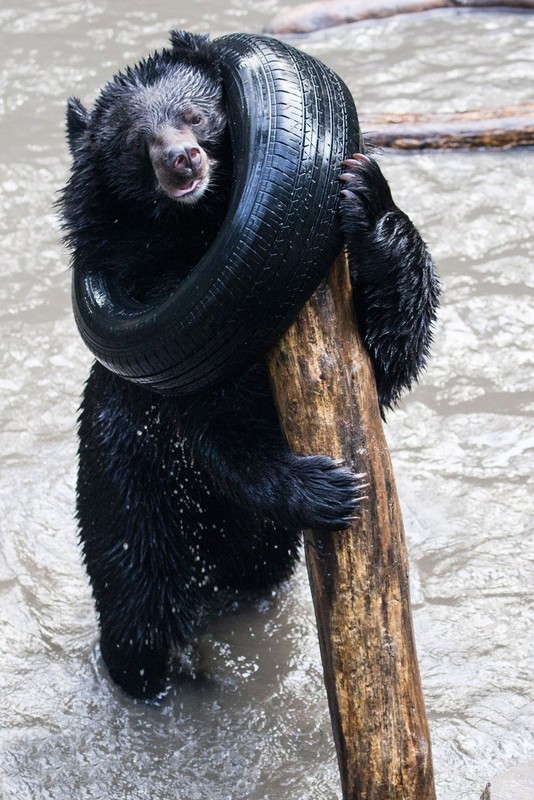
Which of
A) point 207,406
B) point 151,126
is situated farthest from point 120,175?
point 207,406

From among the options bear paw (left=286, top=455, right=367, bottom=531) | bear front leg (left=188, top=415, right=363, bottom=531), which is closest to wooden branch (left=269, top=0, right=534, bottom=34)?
A: bear front leg (left=188, top=415, right=363, bottom=531)

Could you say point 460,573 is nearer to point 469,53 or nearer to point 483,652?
point 483,652

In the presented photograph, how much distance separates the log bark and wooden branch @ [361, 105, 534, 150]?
4757 mm

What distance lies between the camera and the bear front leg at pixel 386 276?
128 inches

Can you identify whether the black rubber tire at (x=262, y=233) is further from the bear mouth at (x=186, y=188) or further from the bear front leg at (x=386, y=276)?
the bear mouth at (x=186, y=188)

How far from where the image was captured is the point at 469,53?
9.23 metres

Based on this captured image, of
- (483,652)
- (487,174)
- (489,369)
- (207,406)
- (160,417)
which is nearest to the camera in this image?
(207,406)

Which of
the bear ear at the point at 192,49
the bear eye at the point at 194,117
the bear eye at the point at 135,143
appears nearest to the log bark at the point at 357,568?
the bear eye at the point at 194,117

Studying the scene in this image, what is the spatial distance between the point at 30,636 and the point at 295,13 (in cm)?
677

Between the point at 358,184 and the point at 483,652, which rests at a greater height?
the point at 358,184

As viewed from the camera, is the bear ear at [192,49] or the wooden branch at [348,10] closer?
the bear ear at [192,49]

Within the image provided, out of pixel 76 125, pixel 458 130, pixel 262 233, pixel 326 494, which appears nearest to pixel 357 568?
pixel 326 494

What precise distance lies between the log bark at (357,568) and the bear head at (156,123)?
0.71 meters

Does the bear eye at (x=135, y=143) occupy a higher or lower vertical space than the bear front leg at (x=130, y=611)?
higher
